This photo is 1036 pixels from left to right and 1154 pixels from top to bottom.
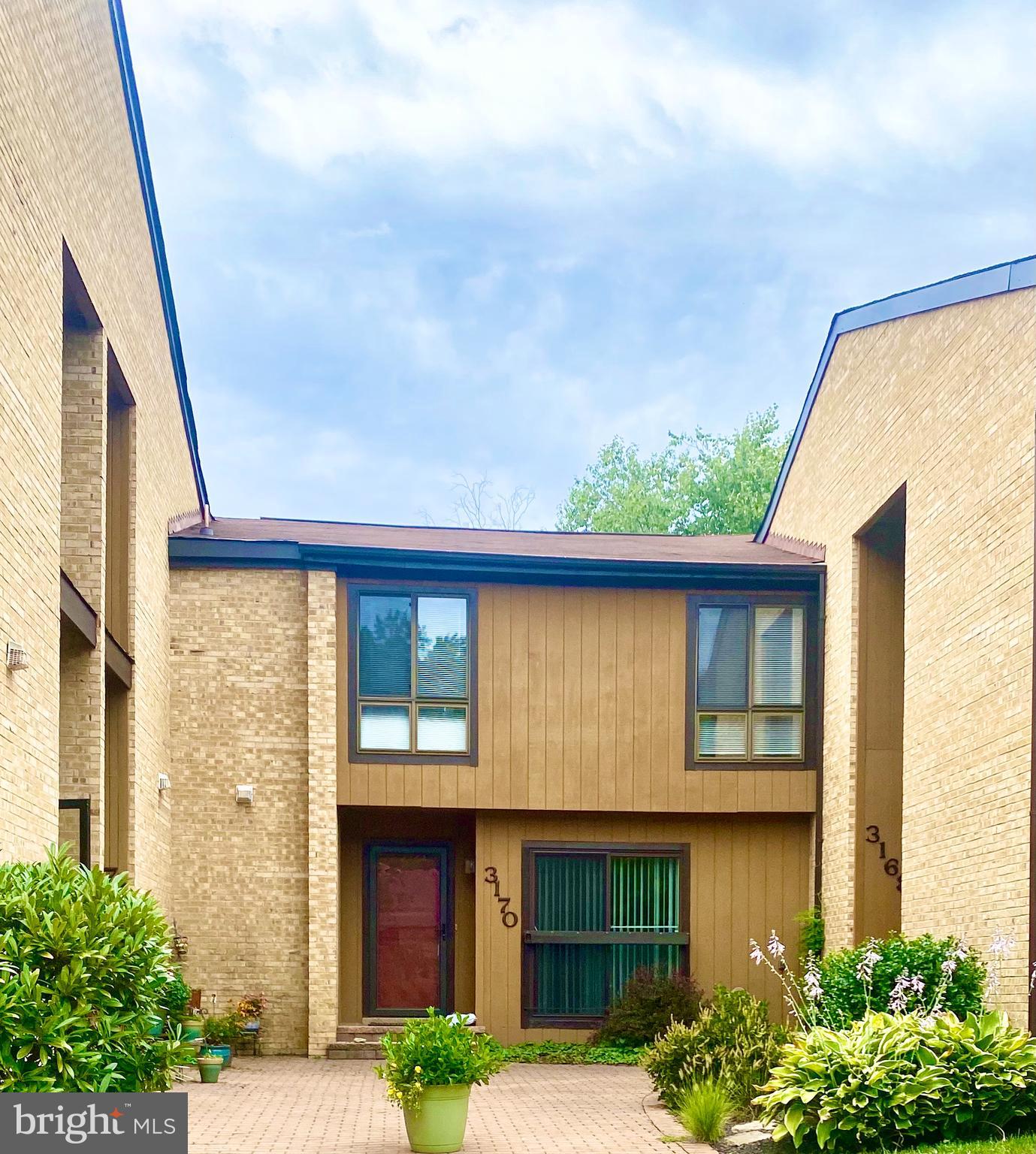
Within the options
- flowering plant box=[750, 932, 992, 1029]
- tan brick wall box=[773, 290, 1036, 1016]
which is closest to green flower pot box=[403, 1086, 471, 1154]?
flowering plant box=[750, 932, 992, 1029]

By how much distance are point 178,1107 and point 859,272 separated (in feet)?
241

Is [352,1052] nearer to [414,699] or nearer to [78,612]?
[414,699]

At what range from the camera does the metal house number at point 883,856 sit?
13797 millimetres

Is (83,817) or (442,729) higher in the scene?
(442,729)

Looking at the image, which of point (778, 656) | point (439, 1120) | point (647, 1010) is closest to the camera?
point (439, 1120)

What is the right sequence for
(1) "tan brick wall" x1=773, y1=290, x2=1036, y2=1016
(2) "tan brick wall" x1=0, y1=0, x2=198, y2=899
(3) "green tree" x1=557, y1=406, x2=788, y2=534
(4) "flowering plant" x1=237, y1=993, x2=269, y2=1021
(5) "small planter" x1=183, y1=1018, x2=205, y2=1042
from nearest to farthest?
(2) "tan brick wall" x1=0, y1=0, x2=198, y2=899
(1) "tan brick wall" x1=773, y1=290, x2=1036, y2=1016
(5) "small planter" x1=183, y1=1018, x2=205, y2=1042
(4) "flowering plant" x1=237, y1=993, x2=269, y2=1021
(3) "green tree" x1=557, y1=406, x2=788, y2=534

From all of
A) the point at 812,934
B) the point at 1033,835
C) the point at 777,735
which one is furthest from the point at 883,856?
the point at 1033,835

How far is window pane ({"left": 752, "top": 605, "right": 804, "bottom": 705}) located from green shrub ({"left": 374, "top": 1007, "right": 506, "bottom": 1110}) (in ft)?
23.5

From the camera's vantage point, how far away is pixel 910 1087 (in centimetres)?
807

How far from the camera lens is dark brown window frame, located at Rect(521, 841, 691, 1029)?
48.8 feet

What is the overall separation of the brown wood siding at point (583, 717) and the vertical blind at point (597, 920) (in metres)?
0.82

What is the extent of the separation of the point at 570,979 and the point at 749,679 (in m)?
3.95

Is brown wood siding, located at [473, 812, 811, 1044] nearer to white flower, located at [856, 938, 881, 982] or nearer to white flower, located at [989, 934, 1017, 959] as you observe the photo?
white flower, located at [856, 938, 881, 982]

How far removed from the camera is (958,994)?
9.88 metres
